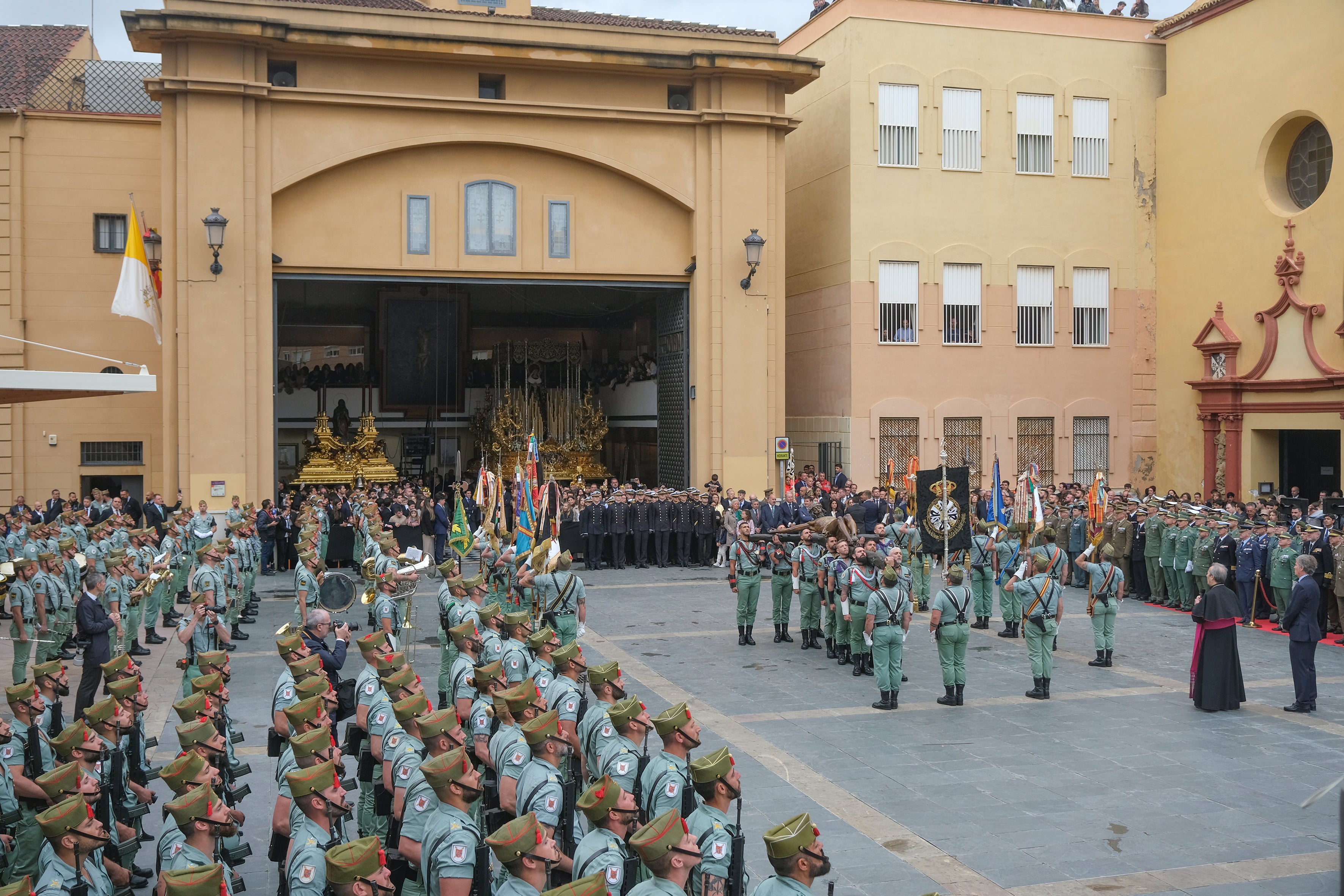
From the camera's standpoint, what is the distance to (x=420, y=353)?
36.8 m

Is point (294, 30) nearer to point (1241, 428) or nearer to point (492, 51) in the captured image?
point (492, 51)

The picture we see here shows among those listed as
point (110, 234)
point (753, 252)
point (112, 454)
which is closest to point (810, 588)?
point (753, 252)

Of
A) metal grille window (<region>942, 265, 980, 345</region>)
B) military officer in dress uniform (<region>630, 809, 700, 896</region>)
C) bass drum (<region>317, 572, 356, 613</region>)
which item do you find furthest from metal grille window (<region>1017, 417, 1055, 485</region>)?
military officer in dress uniform (<region>630, 809, 700, 896</region>)

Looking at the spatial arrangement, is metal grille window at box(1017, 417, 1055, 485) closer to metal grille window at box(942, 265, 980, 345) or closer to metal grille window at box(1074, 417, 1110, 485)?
metal grille window at box(1074, 417, 1110, 485)

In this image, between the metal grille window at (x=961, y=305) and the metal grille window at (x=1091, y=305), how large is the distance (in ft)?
9.07

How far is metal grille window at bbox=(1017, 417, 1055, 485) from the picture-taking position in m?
29.5

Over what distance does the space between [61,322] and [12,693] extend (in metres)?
21.8

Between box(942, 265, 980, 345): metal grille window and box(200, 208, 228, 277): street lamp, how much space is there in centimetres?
1628

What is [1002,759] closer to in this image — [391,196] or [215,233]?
[215,233]

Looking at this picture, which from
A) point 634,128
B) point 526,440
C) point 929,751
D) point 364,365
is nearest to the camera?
point 929,751

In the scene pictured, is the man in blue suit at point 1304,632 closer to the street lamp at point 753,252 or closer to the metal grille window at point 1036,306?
the street lamp at point 753,252

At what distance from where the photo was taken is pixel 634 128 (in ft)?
86.9

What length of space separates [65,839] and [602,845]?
2.77m

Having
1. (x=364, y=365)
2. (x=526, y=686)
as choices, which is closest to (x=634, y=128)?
(x=364, y=365)
